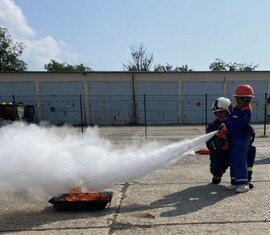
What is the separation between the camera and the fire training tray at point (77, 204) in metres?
4.80

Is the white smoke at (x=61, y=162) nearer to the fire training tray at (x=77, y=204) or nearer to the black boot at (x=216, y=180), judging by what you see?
the fire training tray at (x=77, y=204)

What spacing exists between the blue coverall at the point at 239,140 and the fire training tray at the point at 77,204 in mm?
2201

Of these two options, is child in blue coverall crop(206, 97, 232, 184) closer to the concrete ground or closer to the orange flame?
the concrete ground

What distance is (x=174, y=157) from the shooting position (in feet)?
18.1

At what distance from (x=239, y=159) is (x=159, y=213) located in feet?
5.67

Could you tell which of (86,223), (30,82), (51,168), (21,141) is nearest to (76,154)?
(51,168)

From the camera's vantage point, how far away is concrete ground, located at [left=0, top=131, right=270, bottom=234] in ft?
13.9

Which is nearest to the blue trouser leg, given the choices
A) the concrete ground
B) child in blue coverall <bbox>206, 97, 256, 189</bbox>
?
child in blue coverall <bbox>206, 97, 256, 189</bbox>

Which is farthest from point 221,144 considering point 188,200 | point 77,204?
point 77,204

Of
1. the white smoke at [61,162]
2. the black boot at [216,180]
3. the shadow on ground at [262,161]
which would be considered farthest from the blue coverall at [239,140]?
the shadow on ground at [262,161]

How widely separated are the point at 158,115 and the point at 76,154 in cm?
1744

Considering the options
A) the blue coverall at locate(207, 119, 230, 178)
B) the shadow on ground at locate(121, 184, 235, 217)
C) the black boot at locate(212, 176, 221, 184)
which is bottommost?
the shadow on ground at locate(121, 184, 235, 217)

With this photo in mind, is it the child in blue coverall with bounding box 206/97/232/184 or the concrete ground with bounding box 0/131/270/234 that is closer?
the concrete ground with bounding box 0/131/270/234

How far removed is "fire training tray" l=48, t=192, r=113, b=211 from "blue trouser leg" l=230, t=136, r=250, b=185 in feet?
7.18
